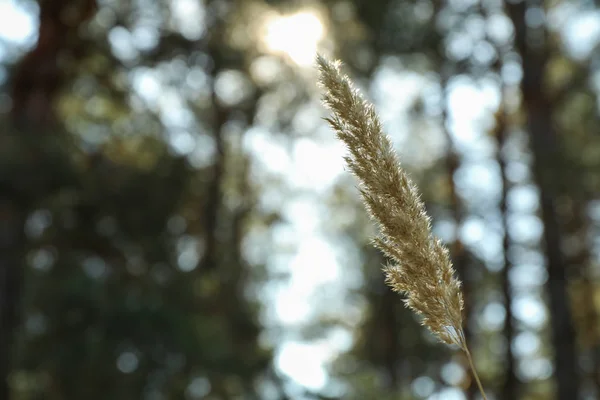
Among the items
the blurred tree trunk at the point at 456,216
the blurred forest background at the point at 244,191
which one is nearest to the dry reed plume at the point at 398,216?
the blurred forest background at the point at 244,191

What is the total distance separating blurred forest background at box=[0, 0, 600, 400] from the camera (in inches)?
359

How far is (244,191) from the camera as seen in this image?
1648 cm

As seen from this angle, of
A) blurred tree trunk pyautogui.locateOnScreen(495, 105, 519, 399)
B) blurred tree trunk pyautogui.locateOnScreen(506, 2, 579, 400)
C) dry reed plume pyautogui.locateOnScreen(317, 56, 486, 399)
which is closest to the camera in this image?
dry reed plume pyautogui.locateOnScreen(317, 56, 486, 399)

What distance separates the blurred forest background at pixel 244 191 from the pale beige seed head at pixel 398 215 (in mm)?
A: 6990

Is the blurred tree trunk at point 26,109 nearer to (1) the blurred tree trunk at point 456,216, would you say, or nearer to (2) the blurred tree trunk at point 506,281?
(1) the blurred tree trunk at point 456,216

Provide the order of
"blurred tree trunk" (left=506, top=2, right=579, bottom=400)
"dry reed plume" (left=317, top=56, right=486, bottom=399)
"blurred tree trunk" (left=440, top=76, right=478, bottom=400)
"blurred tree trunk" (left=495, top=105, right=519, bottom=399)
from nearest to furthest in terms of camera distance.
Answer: "dry reed plume" (left=317, top=56, right=486, bottom=399)
"blurred tree trunk" (left=506, top=2, right=579, bottom=400)
"blurred tree trunk" (left=495, top=105, right=519, bottom=399)
"blurred tree trunk" (left=440, top=76, right=478, bottom=400)

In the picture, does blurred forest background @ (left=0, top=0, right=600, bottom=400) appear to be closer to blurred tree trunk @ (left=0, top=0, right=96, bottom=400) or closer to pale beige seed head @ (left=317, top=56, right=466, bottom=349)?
blurred tree trunk @ (left=0, top=0, right=96, bottom=400)

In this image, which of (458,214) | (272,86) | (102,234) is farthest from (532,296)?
(102,234)

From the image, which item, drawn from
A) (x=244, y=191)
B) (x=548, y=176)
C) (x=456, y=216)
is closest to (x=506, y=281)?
(x=456, y=216)

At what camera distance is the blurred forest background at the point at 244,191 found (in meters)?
9.12

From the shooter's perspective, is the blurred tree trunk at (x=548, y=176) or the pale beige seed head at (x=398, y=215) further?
the blurred tree trunk at (x=548, y=176)

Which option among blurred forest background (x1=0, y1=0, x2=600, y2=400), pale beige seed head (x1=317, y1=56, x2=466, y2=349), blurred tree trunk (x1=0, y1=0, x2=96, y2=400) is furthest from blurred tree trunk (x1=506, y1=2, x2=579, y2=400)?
pale beige seed head (x1=317, y1=56, x2=466, y2=349)

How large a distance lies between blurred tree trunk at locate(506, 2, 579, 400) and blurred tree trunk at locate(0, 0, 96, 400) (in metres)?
5.71

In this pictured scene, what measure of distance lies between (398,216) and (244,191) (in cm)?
1487
